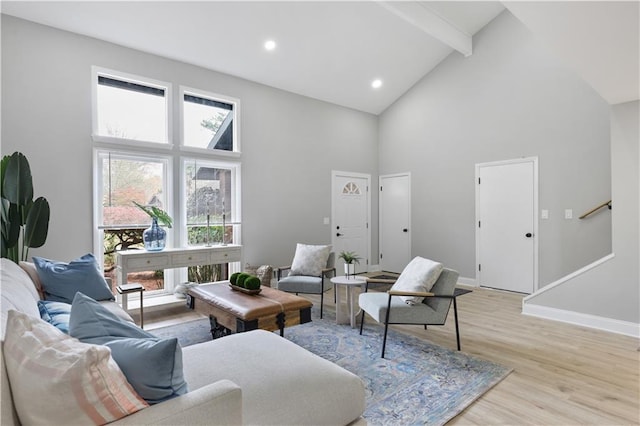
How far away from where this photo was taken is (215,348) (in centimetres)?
190

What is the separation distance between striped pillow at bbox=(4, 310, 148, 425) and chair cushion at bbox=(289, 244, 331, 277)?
3.41 meters

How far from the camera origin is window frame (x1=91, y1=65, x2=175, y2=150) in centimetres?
402

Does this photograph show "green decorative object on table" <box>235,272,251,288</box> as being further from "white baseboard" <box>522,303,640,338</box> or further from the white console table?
"white baseboard" <box>522,303,640,338</box>

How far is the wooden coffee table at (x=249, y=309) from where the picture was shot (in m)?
2.65

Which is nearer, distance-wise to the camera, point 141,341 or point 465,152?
point 141,341

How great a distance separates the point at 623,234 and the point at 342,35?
413 centimetres

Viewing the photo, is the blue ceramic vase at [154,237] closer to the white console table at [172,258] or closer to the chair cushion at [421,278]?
the white console table at [172,258]

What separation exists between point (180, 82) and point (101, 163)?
4.84 ft

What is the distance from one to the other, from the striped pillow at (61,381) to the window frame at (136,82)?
361 centimetres

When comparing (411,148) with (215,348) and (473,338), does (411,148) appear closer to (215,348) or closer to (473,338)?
(473,338)

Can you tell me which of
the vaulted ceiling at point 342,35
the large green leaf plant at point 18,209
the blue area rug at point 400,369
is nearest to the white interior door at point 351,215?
the vaulted ceiling at point 342,35

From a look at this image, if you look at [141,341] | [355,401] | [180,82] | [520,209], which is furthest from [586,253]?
[180,82]

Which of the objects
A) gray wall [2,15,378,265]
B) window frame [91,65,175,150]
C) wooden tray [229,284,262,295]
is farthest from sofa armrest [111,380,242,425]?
window frame [91,65,175,150]

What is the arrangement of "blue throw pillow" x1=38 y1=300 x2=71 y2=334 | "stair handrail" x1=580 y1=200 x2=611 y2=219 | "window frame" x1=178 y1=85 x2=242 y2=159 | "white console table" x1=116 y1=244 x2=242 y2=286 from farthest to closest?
"window frame" x1=178 y1=85 x2=242 y2=159 < "stair handrail" x1=580 y1=200 x2=611 y2=219 < "white console table" x1=116 y1=244 x2=242 y2=286 < "blue throw pillow" x1=38 y1=300 x2=71 y2=334
